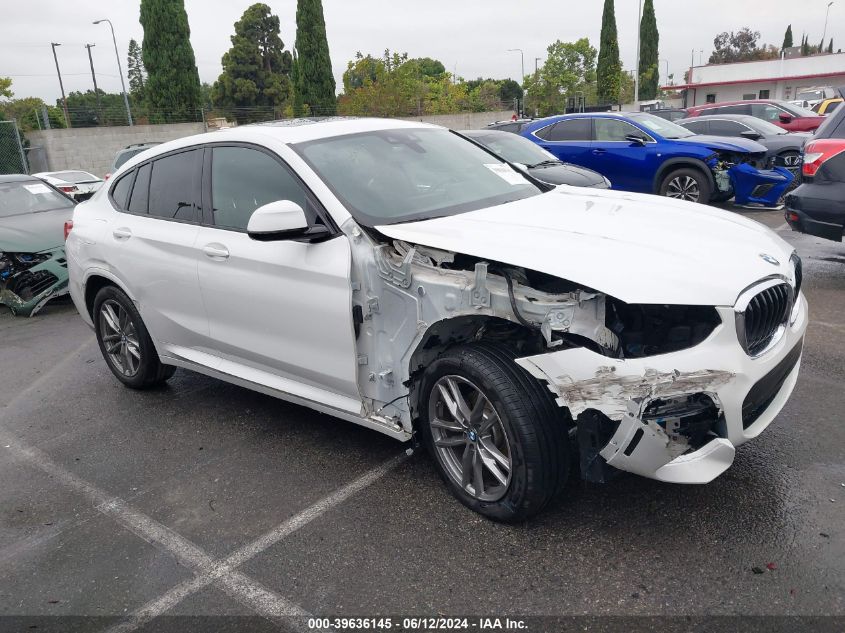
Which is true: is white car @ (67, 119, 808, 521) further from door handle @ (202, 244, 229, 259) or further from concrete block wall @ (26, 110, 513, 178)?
concrete block wall @ (26, 110, 513, 178)

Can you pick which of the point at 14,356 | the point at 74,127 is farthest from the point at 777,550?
the point at 74,127

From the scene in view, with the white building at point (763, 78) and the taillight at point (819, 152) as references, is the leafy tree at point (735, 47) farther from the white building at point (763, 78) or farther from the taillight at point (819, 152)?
the taillight at point (819, 152)

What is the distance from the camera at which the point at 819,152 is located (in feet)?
20.7

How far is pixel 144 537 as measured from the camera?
10.6ft

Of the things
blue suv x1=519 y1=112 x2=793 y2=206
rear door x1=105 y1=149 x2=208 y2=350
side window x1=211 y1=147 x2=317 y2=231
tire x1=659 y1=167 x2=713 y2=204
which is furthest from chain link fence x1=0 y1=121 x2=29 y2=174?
side window x1=211 y1=147 x2=317 y2=231

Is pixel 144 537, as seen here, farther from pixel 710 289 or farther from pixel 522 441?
pixel 710 289

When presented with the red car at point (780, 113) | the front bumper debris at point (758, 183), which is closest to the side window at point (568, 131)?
the front bumper debris at point (758, 183)

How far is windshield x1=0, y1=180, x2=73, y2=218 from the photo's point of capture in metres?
8.70

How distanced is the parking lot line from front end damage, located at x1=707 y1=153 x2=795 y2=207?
327 inches

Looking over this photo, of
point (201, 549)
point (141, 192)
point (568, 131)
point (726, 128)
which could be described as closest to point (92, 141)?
point (568, 131)

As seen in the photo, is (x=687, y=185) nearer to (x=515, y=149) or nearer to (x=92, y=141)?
(x=515, y=149)

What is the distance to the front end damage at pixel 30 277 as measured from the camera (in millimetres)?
7785

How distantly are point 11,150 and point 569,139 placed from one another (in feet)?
61.5

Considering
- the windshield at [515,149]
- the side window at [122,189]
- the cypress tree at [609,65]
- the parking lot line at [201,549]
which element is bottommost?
the parking lot line at [201,549]
